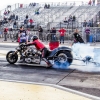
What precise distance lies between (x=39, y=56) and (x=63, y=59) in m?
1.22

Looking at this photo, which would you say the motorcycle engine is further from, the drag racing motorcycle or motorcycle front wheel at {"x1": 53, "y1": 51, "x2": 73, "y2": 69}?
motorcycle front wheel at {"x1": 53, "y1": 51, "x2": 73, "y2": 69}

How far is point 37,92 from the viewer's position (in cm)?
911

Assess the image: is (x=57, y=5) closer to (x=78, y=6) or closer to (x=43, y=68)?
(x=78, y=6)

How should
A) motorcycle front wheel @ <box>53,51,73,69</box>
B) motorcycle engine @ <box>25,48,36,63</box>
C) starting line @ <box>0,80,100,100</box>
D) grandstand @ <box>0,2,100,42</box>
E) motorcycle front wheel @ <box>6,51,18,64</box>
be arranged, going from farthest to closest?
grandstand @ <box>0,2,100,42</box>
motorcycle front wheel @ <box>6,51,18,64</box>
motorcycle engine @ <box>25,48,36,63</box>
motorcycle front wheel @ <box>53,51,73,69</box>
starting line @ <box>0,80,100,100</box>

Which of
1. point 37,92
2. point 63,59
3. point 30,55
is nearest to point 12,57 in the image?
point 30,55

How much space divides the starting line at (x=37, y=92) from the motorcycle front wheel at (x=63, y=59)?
3.54m

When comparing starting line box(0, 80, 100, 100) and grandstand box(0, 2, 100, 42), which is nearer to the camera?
starting line box(0, 80, 100, 100)

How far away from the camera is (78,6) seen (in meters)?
44.7

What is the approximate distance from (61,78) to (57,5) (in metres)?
37.1

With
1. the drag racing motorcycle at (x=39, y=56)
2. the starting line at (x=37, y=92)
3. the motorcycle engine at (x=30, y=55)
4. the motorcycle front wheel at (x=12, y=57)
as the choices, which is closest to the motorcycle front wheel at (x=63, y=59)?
the drag racing motorcycle at (x=39, y=56)

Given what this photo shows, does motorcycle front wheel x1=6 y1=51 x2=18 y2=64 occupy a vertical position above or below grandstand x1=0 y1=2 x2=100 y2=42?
below

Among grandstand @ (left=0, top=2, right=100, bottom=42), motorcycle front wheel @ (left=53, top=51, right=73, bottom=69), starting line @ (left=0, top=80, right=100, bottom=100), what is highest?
grandstand @ (left=0, top=2, right=100, bottom=42)

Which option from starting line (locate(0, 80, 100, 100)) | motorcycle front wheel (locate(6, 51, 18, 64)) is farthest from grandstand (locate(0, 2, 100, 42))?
starting line (locate(0, 80, 100, 100))

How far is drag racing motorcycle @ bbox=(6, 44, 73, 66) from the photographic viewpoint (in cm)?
1352
